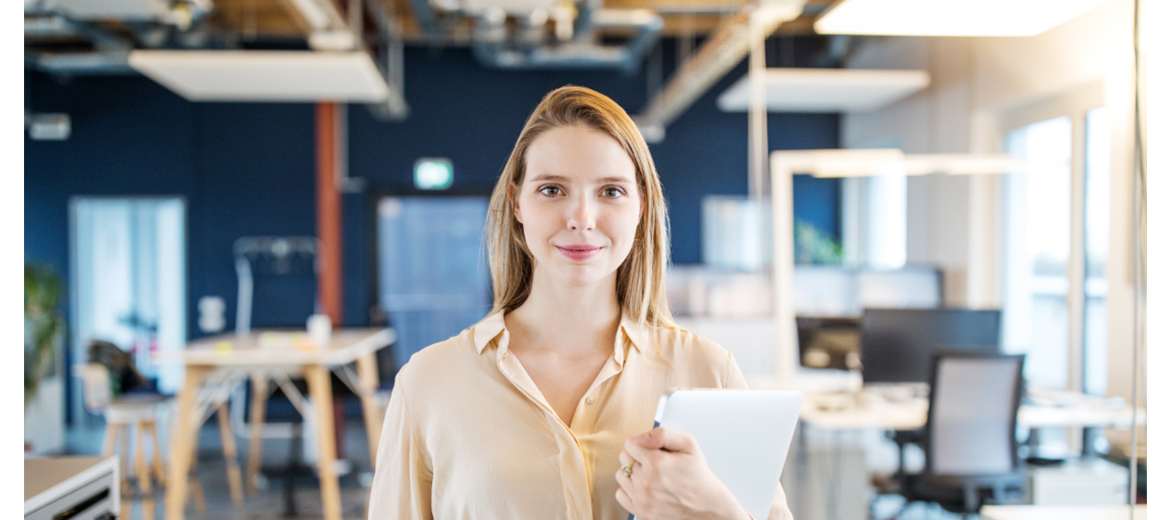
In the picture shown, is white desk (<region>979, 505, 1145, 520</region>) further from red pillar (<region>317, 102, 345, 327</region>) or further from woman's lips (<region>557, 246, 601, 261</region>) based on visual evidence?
red pillar (<region>317, 102, 345, 327</region>)

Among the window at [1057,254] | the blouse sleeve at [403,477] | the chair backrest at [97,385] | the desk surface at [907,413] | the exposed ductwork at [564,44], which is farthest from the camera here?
the exposed ductwork at [564,44]

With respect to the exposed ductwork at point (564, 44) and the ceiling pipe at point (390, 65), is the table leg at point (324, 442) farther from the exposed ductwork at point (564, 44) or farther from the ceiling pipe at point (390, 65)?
the ceiling pipe at point (390, 65)

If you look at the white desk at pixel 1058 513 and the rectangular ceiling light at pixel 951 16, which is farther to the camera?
the white desk at pixel 1058 513

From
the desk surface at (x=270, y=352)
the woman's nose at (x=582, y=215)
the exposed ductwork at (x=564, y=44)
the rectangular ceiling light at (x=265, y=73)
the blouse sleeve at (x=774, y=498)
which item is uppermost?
the exposed ductwork at (x=564, y=44)

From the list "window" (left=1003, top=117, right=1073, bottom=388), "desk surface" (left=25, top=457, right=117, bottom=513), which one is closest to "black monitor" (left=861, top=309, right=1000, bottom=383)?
"window" (left=1003, top=117, right=1073, bottom=388)

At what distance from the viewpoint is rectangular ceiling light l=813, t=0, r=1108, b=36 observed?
58.7 inches

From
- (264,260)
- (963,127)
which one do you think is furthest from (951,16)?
(264,260)

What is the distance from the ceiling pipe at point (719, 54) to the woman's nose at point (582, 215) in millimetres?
3156

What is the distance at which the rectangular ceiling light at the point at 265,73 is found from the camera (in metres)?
4.58

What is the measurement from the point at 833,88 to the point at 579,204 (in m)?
5.31

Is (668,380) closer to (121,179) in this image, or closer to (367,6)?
(367,6)

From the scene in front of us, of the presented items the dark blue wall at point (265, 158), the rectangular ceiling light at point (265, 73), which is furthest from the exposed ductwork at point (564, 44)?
the rectangular ceiling light at point (265, 73)

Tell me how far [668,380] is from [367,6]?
21.2 ft

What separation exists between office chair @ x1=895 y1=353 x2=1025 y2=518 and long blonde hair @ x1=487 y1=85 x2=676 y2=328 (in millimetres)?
2387
